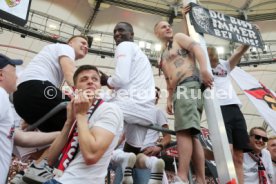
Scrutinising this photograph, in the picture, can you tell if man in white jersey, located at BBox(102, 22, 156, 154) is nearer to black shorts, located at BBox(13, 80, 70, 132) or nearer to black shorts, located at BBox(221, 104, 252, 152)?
black shorts, located at BBox(13, 80, 70, 132)

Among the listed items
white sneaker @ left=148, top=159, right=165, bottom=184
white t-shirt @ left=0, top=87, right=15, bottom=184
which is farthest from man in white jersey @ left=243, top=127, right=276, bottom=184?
white t-shirt @ left=0, top=87, right=15, bottom=184

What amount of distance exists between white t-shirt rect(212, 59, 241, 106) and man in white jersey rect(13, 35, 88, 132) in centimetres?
162

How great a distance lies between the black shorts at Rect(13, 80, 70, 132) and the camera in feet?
7.72

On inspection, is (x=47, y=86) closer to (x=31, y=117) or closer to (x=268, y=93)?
(x=31, y=117)

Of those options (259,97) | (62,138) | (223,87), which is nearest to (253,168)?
(223,87)

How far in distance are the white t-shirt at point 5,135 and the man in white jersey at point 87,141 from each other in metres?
0.32

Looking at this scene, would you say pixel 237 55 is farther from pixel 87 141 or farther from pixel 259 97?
pixel 87 141

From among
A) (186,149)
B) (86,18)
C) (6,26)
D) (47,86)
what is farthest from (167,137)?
(86,18)

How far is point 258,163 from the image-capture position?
3869 mm

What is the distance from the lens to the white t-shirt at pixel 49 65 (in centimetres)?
255

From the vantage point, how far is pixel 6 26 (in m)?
13.4

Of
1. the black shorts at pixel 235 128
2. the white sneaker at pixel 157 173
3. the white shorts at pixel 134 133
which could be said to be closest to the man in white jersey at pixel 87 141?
the white sneaker at pixel 157 173

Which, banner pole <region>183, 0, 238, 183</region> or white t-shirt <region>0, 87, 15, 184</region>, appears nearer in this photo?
white t-shirt <region>0, 87, 15, 184</region>

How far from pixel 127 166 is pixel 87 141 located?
86cm
